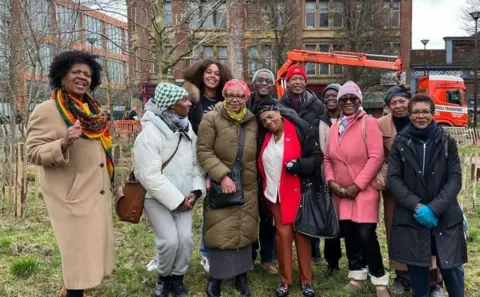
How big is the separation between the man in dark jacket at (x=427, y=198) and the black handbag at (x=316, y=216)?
0.56 meters

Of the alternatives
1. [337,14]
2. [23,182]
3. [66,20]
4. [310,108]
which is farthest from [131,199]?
[337,14]

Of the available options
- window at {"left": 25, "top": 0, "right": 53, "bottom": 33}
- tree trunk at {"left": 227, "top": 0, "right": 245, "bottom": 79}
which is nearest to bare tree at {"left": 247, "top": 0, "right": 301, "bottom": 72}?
tree trunk at {"left": 227, "top": 0, "right": 245, "bottom": 79}

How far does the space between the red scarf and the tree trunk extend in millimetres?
5421

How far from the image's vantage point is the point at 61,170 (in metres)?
3.17

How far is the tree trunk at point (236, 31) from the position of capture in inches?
346

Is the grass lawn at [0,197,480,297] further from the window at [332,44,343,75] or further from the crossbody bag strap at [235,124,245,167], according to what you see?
the window at [332,44,343,75]

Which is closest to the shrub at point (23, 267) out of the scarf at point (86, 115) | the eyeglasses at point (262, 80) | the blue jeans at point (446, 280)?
the scarf at point (86, 115)

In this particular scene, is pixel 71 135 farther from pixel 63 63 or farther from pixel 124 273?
pixel 124 273

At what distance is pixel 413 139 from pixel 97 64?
100 inches

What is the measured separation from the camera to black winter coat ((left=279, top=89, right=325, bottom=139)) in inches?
165

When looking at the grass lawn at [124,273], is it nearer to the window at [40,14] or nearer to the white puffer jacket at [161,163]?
the white puffer jacket at [161,163]

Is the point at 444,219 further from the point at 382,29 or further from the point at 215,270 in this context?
the point at 382,29

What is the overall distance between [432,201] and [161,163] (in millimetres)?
2145

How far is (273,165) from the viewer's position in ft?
12.6
